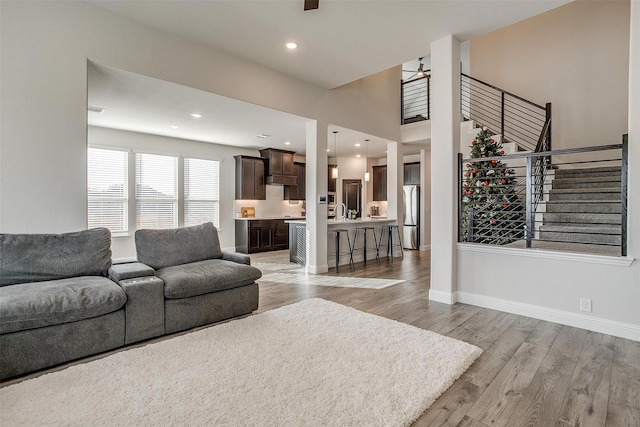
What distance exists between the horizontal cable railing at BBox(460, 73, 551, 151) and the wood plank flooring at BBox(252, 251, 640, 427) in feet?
12.6

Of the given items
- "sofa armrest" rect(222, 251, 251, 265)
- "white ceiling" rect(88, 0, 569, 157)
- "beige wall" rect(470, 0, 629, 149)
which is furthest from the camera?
"beige wall" rect(470, 0, 629, 149)

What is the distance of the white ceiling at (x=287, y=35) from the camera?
10.9ft

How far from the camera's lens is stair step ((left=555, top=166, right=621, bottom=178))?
496cm

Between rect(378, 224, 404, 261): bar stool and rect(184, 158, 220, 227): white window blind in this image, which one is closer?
rect(378, 224, 404, 261): bar stool

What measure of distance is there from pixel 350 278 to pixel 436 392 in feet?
10.7

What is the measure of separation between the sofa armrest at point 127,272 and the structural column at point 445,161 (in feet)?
10.6

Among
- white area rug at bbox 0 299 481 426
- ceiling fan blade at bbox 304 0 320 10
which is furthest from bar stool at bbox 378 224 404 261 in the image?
ceiling fan blade at bbox 304 0 320 10

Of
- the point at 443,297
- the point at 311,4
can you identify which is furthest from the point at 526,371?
the point at 311,4

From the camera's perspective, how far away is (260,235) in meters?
8.21

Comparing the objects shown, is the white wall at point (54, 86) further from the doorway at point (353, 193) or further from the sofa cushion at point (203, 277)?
the doorway at point (353, 193)

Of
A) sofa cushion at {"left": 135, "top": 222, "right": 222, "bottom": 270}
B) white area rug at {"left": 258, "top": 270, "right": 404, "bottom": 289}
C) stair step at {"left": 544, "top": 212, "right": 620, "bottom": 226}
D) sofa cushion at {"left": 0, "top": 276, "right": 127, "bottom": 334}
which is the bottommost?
white area rug at {"left": 258, "top": 270, "right": 404, "bottom": 289}

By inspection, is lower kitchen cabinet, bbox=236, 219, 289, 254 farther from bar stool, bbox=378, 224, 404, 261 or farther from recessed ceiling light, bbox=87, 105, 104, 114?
recessed ceiling light, bbox=87, 105, 104, 114

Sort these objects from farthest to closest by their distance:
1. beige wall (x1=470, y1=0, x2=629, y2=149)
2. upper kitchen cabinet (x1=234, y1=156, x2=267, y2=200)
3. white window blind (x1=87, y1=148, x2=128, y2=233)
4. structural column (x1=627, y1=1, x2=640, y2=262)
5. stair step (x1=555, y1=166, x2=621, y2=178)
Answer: upper kitchen cabinet (x1=234, y1=156, x2=267, y2=200)
white window blind (x1=87, y1=148, x2=128, y2=233)
beige wall (x1=470, y1=0, x2=629, y2=149)
stair step (x1=555, y1=166, x2=621, y2=178)
structural column (x1=627, y1=1, x2=640, y2=262)

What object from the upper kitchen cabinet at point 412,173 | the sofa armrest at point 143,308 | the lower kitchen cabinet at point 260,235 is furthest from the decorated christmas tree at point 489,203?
the lower kitchen cabinet at point 260,235
